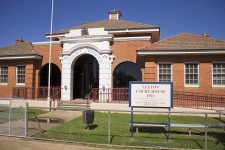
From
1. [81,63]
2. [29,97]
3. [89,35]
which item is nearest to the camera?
[89,35]

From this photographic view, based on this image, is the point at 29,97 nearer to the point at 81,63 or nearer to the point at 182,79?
the point at 81,63

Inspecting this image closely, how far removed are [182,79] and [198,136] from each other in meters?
7.00

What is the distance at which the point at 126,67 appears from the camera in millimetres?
17688

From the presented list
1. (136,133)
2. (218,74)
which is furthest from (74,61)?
(218,74)

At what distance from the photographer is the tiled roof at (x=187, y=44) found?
15.2 metres

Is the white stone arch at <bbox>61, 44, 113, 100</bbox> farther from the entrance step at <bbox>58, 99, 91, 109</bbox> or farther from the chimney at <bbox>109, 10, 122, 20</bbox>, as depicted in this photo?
the chimney at <bbox>109, 10, 122, 20</bbox>

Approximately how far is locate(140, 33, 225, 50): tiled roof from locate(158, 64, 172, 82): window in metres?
1.28

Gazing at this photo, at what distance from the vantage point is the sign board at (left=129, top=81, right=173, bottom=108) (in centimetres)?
871

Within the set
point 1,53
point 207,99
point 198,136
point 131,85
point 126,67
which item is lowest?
point 198,136

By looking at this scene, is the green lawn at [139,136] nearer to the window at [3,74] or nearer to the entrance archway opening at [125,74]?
the entrance archway opening at [125,74]

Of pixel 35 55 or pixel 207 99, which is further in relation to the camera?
pixel 35 55

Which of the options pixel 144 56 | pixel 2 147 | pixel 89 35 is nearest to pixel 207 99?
pixel 144 56

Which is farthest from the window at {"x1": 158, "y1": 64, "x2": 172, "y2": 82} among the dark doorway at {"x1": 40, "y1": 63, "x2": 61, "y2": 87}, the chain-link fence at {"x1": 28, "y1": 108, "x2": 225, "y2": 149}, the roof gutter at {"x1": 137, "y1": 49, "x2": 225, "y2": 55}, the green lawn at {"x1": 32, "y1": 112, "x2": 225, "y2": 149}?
the dark doorway at {"x1": 40, "y1": 63, "x2": 61, "y2": 87}

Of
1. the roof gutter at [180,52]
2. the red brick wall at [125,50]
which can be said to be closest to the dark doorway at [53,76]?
the red brick wall at [125,50]
